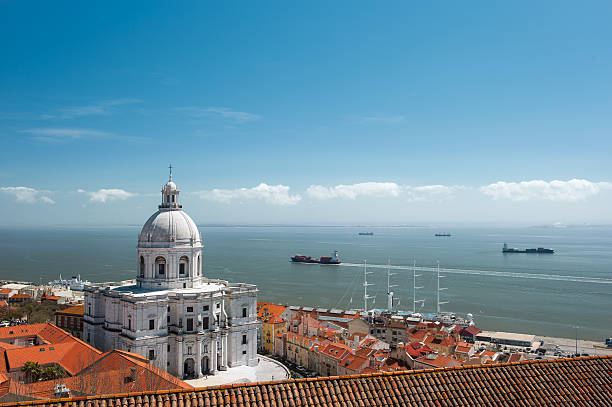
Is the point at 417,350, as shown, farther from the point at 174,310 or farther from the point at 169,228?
the point at 169,228

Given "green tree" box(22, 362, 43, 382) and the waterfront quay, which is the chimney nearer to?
"green tree" box(22, 362, 43, 382)

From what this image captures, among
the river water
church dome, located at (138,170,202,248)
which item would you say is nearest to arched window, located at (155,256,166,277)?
church dome, located at (138,170,202,248)

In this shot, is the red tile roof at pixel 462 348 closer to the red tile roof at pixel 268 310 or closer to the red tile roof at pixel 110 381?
the red tile roof at pixel 268 310

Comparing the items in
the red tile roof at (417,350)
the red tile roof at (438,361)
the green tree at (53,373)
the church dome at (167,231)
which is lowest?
the red tile roof at (417,350)

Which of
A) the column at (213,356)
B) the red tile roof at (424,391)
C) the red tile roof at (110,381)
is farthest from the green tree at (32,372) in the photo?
the red tile roof at (424,391)

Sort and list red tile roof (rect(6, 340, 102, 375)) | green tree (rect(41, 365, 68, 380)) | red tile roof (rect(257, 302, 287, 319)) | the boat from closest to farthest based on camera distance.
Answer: green tree (rect(41, 365, 68, 380))
red tile roof (rect(6, 340, 102, 375))
red tile roof (rect(257, 302, 287, 319))
the boat

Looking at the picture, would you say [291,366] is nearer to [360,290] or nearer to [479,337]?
[479,337]
